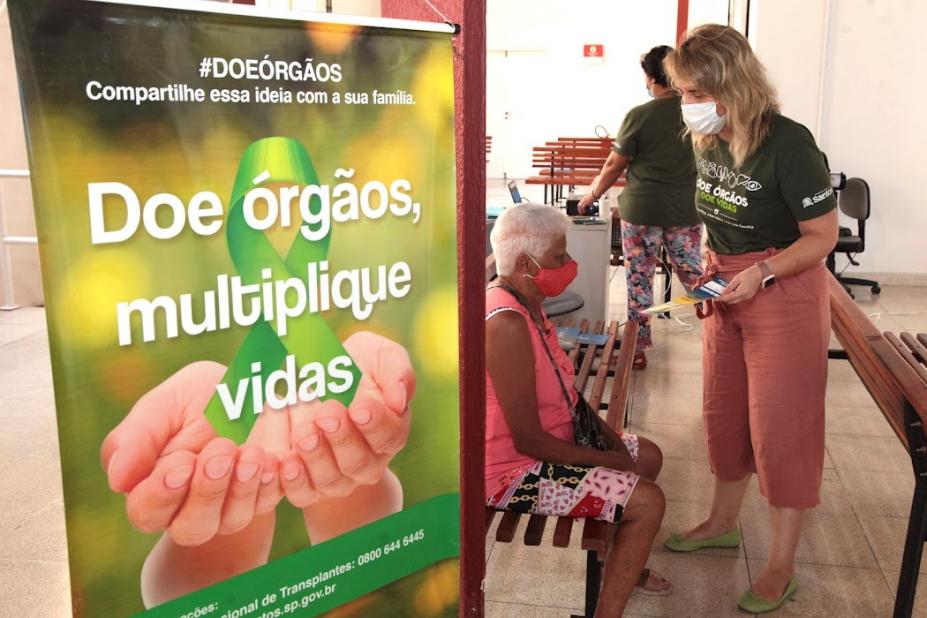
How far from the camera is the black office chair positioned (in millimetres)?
7262

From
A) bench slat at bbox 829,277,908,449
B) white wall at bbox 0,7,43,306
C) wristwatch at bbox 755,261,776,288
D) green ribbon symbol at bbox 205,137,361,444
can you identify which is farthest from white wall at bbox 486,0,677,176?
green ribbon symbol at bbox 205,137,361,444

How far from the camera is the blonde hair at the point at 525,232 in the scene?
2760 millimetres

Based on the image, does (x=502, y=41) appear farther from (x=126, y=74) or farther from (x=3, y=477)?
(x=126, y=74)

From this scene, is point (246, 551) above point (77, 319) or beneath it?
beneath

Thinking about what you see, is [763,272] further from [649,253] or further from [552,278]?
[649,253]

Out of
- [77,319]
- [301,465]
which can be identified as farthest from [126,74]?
[301,465]

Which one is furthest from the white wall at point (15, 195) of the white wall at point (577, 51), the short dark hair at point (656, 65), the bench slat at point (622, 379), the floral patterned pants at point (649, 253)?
the white wall at point (577, 51)

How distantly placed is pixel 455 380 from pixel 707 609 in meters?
1.53

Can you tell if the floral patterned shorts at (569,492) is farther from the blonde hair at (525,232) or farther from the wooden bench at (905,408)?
the wooden bench at (905,408)

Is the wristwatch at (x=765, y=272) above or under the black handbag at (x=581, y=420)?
above

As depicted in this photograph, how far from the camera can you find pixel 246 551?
5.82 ft

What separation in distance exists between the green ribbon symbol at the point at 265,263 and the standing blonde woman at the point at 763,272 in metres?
1.54

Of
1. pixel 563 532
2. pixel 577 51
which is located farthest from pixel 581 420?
pixel 577 51

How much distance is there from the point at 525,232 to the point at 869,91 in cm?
585
